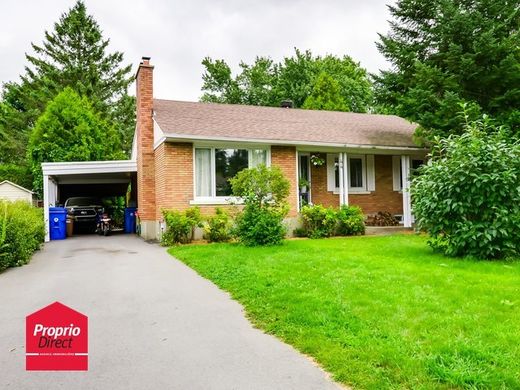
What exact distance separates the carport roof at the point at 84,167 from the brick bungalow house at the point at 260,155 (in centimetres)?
193

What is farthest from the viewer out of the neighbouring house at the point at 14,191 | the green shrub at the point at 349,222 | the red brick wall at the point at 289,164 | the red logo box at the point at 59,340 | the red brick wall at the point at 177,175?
the neighbouring house at the point at 14,191

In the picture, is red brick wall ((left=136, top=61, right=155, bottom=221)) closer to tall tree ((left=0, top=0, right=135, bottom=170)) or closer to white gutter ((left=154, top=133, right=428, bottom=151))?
white gutter ((left=154, top=133, right=428, bottom=151))

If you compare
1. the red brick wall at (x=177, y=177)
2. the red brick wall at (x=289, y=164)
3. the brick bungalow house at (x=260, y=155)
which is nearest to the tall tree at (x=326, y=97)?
the brick bungalow house at (x=260, y=155)

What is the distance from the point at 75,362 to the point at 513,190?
8291mm

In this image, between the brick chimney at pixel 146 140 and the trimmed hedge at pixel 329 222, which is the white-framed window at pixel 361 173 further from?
the brick chimney at pixel 146 140

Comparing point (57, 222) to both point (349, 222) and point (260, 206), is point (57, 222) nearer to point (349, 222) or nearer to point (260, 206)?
point (260, 206)

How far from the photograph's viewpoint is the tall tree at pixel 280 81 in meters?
38.8

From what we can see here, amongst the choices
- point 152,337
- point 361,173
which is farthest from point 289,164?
point 152,337

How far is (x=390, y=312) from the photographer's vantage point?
5.09m

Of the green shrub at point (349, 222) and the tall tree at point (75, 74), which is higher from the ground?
the tall tree at point (75, 74)

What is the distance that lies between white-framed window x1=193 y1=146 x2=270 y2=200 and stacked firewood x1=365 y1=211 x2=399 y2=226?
198 inches

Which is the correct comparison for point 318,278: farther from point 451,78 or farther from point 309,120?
point 309,120

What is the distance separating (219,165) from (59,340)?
38.0 ft

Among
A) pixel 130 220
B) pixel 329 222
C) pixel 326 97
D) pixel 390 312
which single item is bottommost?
pixel 390 312
